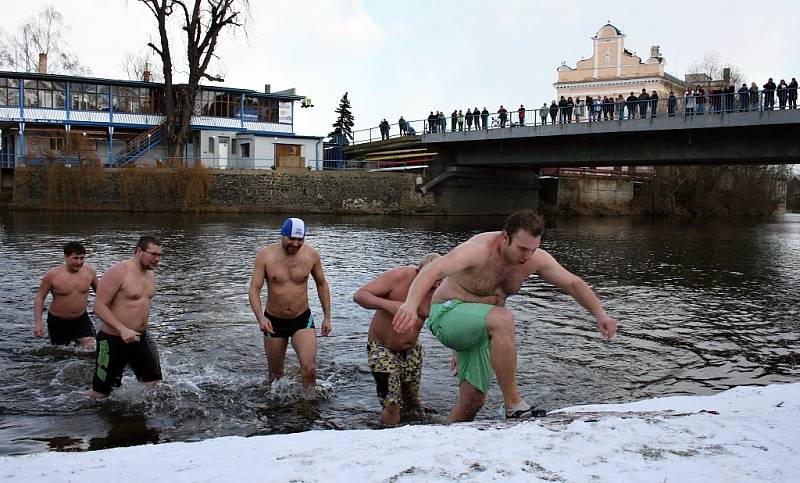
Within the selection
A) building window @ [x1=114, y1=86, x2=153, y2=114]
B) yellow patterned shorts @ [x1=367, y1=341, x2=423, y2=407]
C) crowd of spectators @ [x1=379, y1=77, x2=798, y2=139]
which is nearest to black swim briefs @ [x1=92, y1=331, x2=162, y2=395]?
yellow patterned shorts @ [x1=367, y1=341, x2=423, y2=407]

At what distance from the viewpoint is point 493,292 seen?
18.1 feet

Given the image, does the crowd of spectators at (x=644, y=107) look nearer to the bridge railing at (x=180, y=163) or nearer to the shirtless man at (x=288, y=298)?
the bridge railing at (x=180, y=163)

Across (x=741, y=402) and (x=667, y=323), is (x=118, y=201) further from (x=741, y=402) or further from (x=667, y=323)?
(x=741, y=402)

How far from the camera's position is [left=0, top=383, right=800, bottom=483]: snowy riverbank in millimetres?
3875

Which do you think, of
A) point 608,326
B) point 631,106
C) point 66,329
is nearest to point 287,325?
point 608,326

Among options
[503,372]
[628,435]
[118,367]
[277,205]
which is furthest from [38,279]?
[277,205]

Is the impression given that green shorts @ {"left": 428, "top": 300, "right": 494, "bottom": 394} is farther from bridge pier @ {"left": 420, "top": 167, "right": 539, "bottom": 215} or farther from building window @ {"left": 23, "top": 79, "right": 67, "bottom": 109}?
building window @ {"left": 23, "top": 79, "right": 67, "bottom": 109}

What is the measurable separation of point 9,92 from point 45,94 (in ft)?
7.21

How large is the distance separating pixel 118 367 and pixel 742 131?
30.3 metres

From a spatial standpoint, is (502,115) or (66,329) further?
(502,115)

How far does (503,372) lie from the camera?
5.34 m

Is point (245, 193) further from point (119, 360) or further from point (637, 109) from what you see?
point (119, 360)

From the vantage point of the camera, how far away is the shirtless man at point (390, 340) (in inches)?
254

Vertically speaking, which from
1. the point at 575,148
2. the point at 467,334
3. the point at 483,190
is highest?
the point at 575,148
